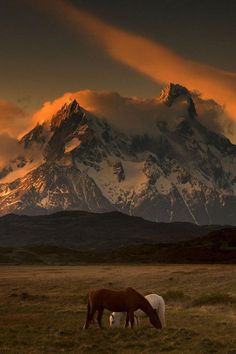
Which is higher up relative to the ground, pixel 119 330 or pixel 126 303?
pixel 126 303

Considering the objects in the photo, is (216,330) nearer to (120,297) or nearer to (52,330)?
(120,297)

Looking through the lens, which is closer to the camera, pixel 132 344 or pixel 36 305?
pixel 132 344

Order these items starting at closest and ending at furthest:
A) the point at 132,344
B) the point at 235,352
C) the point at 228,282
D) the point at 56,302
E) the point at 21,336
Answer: the point at 235,352 → the point at 132,344 → the point at 21,336 → the point at 56,302 → the point at 228,282

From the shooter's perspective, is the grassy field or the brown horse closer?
the grassy field

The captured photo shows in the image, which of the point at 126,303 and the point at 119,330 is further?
the point at 119,330

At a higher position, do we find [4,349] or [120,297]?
[120,297]

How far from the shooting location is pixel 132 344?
28.3 metres

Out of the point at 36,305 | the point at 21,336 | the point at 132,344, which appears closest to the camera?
the point at 132,344

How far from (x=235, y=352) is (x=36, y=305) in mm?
27914

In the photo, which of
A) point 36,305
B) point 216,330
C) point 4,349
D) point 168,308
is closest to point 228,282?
point 168,308

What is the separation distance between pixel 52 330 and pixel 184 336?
8.20m

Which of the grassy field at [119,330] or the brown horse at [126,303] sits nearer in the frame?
the grassy field at [119,330]

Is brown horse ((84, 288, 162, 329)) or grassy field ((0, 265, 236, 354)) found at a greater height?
brown horse ((84, 288, 162, 329))

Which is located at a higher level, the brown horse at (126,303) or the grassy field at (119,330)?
the brown horse at (126,303)
